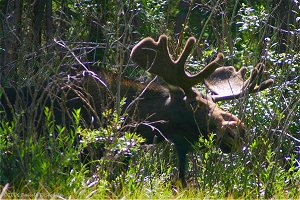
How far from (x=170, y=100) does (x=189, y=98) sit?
24cm

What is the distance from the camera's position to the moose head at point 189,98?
8.69 meters

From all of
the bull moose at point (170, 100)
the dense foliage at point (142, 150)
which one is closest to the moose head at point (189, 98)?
the bull moose at point (170, 100)

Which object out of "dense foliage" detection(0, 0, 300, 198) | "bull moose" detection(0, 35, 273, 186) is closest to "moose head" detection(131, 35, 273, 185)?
"bull moose" detection(0, 35, 273, 186)

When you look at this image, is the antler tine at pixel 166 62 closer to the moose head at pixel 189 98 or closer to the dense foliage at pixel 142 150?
the moose head at pixel 189 98

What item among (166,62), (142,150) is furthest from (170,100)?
(142,150)

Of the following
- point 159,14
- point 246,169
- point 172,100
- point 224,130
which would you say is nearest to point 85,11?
point 159,14

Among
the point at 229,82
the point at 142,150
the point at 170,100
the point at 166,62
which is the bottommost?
the point at 142,150

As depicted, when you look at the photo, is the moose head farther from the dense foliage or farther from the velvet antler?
the dense foliage

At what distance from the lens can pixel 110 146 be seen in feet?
23.9

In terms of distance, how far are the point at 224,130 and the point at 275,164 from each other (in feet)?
3.68

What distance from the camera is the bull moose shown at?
28.9 ft

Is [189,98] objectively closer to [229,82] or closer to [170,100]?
[170,100]

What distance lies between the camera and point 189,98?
9.38 meters

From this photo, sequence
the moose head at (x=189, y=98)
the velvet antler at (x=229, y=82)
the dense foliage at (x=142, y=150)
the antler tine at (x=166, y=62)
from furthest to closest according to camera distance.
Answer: the velvet antler at (x=229, y=82) → the moose head at (x=189, y=98) → the antler tine at (x=166, y=62) → the dense foliage at (x=142, y=150)
